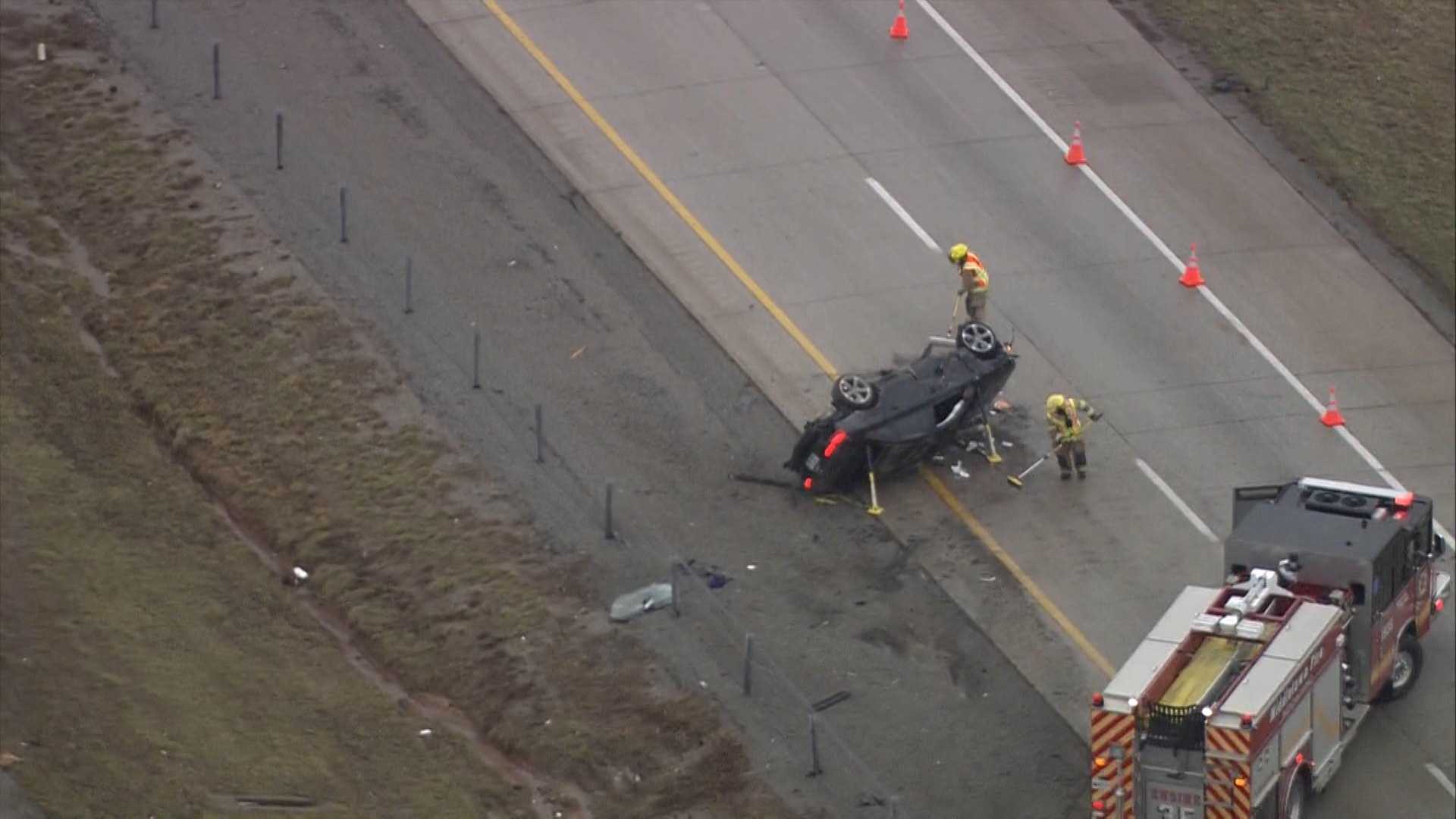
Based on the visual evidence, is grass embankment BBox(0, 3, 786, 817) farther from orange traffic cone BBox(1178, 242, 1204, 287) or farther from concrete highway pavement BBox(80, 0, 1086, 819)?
orange traffic cone BBox(1178, 242, 1204, 287)

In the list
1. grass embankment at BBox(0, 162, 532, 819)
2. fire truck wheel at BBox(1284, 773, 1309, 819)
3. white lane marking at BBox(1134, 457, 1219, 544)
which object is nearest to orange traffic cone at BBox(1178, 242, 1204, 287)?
white lane marking at BBox(1134, 457, 1219, 544)

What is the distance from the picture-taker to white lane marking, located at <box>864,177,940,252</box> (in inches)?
1469

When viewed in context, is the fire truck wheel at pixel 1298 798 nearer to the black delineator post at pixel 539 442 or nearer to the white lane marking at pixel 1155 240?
the white lane marking at pixel 1155 240

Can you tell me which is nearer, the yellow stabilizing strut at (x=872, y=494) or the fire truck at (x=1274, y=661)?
the fire truck at (x=1274, y=661)

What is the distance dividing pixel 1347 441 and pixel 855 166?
8.67 m

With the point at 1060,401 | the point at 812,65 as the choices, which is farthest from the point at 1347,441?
the point at 812,65

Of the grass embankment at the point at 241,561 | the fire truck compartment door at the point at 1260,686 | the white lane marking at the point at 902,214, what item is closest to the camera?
the fire truck compartment door at the point at 1260,686

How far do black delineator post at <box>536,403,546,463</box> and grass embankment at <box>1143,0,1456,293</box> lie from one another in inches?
552

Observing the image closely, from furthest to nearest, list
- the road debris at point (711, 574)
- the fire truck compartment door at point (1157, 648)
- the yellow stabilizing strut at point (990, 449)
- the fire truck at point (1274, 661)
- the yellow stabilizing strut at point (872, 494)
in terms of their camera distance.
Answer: the yellow stabilizing strut at point (990, 449) → the yellow stabilizing strut at point (872, 494) → the road debris at point (711, 574) → the fire truck compartment door at point (1157, 648) → the fire truck at point (1274, 661)

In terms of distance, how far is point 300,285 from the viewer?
35469 mm

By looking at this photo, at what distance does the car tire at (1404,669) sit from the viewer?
29.4m

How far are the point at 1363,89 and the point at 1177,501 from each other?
1192cm

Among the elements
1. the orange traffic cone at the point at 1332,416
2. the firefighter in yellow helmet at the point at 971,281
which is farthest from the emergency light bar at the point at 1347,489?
the firefighter in yellow helmet at the point at 971,281

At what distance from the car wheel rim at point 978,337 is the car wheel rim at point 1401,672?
21.1 feet
